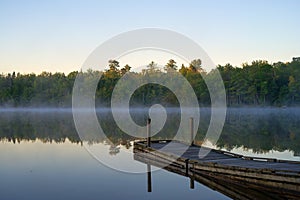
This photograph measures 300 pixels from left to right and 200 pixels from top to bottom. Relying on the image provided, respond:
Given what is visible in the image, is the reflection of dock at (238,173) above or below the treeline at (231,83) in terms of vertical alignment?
below

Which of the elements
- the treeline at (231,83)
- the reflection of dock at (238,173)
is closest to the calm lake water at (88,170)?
the reflection of dock at (238,173)

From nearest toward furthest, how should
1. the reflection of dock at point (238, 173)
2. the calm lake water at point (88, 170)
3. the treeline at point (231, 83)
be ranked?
the reflection of dock at point (238, 173)
the calm lake water at point (88, 170)
the treeline at point (231, 83)

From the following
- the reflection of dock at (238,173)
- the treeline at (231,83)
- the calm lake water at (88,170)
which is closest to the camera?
the reflection of dock at (238,173)

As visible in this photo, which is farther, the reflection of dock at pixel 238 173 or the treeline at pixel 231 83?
the treeline at pixel 231 83

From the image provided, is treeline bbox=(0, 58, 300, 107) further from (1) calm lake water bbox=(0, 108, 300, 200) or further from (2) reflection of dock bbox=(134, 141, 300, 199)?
(2) reflection of dock bbox=(134, 141, 300, 199)

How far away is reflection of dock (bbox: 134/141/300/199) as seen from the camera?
7379 mm

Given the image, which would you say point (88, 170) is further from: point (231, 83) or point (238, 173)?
point (231, 83)

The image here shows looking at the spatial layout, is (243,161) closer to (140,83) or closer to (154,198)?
(154,198)

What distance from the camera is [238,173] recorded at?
8.43 m

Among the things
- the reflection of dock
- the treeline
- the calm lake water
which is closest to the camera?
the reflection of dock

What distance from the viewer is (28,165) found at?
1247 cm

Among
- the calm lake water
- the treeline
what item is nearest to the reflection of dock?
the calm lake water

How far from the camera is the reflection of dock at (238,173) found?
7379 mm

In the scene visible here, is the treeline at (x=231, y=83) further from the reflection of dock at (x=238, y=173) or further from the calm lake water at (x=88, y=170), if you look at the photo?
the reflection of dock at (x=238, y=173)
